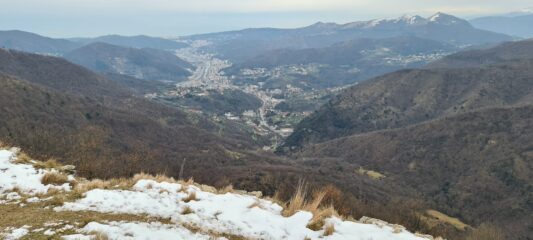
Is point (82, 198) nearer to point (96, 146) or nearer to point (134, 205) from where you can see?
point (134, 205)

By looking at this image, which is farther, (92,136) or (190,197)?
(92,136)

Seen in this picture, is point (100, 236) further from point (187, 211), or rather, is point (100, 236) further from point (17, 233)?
point (187, 211)

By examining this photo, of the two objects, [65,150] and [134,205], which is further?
[65,150]

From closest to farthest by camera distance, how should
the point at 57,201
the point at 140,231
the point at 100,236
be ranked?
the point at 100,236, the point at 140,231, the point at 57,201

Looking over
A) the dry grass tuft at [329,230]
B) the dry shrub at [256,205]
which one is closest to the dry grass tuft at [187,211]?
the dry shrub at [256,205]

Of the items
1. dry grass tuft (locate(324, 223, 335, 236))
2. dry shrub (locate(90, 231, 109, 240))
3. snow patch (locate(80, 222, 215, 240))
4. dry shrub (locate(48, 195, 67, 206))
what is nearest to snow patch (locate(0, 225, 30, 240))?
snow patch (locate(80, 222, 215, 240))

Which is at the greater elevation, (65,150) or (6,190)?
(6,190)

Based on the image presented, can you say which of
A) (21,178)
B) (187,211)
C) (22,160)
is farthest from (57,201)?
(22,160)

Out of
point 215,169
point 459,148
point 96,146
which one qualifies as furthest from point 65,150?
point 459,148

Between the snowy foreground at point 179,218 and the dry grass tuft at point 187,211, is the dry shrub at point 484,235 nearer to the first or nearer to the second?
the snowy foreground at point 179,218
